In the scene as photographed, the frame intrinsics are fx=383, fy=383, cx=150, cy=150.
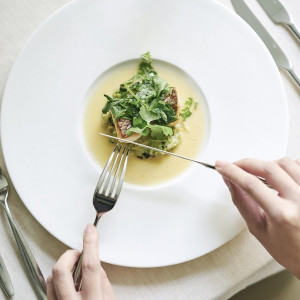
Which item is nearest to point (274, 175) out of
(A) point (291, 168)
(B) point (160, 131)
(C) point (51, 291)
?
(A) point (291, 168)

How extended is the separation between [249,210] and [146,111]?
68cm

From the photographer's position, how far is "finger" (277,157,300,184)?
60.4 inches

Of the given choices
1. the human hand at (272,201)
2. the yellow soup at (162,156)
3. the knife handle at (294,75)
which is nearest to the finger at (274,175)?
the human hand at (272,201)

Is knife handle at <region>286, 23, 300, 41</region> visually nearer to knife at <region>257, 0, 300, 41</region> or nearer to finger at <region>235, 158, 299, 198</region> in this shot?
knife at <region>257, 0, 300, 41</region>

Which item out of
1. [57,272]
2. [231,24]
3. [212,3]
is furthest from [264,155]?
[57,272]

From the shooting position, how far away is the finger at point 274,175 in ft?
4.83

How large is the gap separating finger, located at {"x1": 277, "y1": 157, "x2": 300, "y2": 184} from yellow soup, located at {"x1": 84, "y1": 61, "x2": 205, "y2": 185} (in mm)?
488

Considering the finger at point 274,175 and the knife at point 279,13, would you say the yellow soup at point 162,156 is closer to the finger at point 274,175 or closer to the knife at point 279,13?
the finger at point 274,175

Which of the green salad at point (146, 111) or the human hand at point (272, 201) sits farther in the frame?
the green salad at point (146, 111)

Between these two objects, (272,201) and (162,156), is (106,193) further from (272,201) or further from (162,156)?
(272,201)

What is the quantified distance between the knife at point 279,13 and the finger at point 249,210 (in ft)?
3.16

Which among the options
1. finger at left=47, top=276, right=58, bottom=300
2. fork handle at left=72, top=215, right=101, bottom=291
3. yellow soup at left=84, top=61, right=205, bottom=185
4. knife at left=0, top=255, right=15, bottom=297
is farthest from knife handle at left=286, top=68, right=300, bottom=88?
knife at left=0, top=255, right=15, bottom=297

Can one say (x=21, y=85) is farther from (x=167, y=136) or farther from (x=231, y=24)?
(x=231, y=24)

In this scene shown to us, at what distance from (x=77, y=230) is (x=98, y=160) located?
366 millimetres
